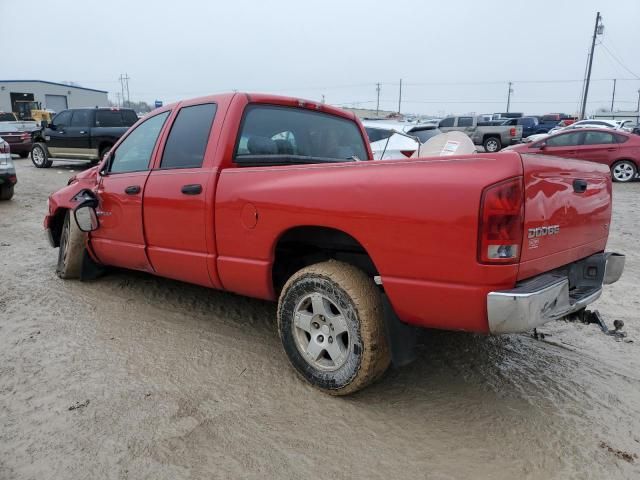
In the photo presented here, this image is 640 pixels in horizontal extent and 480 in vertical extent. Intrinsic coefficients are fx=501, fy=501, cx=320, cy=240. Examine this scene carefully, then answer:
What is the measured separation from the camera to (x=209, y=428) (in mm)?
2686

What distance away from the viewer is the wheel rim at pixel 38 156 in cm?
1627

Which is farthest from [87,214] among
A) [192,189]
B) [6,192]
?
[6,192]

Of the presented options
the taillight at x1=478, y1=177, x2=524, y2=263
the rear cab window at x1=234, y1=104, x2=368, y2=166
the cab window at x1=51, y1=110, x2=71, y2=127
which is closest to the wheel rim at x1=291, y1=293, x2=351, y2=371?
the taillight at x1=478, y1=177, x2=524, y2=263

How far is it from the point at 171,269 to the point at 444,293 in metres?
2.29

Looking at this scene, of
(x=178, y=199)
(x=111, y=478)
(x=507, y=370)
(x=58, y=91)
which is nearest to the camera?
(x=111, y=478)

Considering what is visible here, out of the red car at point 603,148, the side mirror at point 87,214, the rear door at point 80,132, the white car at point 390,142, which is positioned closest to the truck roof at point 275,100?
the side mirror at point 87,214

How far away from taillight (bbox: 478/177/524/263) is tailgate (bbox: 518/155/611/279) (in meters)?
0.06

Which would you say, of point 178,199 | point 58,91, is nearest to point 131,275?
point 178,199

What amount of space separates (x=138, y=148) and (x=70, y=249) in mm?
1381

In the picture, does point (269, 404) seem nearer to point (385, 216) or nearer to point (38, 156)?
point (385, 216)

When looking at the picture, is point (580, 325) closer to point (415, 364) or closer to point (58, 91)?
point (415, 364)

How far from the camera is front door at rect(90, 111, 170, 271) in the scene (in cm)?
414

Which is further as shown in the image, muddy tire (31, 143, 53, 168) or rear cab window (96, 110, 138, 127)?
muddy tire (31, 143, 53, 168)

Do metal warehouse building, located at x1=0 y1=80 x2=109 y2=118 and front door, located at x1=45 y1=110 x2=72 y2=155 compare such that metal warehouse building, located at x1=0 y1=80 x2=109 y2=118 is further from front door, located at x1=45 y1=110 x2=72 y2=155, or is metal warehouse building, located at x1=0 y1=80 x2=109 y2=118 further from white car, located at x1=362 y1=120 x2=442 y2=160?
white car, located at x1=362 y1=120 x2=442 y2=160
